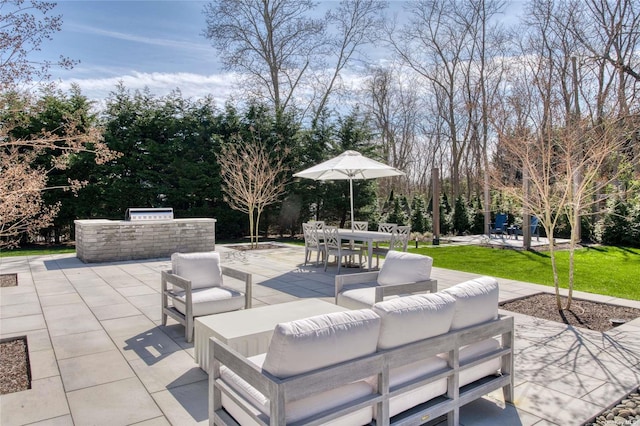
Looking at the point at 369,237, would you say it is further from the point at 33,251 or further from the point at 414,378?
the point at 33,251

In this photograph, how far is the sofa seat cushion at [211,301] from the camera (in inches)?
163

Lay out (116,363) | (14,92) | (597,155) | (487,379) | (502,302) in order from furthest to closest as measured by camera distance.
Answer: (502,302)
(597,155)
(116,363)
(14,92)
(487,379)

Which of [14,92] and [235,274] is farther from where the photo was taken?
[235,274]

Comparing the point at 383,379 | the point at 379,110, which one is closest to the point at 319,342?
the point at 383,379

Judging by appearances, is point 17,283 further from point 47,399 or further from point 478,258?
point 478,258

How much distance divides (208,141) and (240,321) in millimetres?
12580

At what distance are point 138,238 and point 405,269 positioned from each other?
7.35m

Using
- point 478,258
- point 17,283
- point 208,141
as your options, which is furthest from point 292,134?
point 17,283

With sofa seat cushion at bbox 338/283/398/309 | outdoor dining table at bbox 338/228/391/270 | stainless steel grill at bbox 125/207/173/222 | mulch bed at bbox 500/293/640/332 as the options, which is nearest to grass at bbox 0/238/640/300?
mulch bed at bbox 500/293/640/332

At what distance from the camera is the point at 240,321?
3.35m

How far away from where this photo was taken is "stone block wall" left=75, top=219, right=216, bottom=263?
29.6 ft

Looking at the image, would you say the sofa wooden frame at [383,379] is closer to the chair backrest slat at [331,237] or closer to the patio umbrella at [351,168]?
the chair backrest slat at [331,237]

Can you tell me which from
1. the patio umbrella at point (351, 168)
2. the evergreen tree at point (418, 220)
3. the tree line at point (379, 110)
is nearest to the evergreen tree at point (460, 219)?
the tree line at point (379, 110)

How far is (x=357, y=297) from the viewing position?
13.8ft
